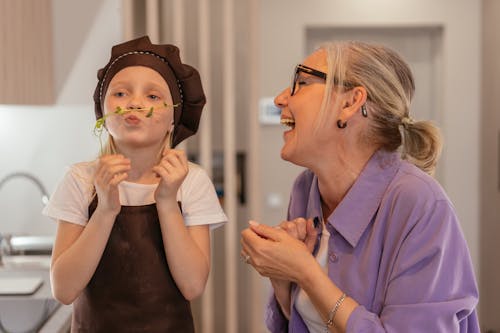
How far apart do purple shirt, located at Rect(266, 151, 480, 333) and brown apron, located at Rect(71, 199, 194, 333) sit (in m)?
0.31

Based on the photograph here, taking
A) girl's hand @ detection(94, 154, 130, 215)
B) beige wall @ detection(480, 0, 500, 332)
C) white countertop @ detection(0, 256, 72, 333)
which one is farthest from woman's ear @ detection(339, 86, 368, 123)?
beige wall @ detection(480, 0, 500, 332)

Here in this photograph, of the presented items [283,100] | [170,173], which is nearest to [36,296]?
[170,173]

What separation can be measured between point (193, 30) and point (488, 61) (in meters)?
2.13

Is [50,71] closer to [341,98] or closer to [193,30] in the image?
[193,30]

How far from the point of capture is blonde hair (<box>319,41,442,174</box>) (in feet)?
3.99

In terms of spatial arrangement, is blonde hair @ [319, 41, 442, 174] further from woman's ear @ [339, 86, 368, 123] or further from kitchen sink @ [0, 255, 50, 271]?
kitchen sink @ [0, 255, 50, 271]

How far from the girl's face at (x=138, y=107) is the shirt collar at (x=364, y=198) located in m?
0.43

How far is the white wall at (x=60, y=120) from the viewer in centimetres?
198

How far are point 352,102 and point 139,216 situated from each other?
531mm

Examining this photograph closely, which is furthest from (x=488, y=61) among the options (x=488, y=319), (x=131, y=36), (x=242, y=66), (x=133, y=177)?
(x=133, y=177)

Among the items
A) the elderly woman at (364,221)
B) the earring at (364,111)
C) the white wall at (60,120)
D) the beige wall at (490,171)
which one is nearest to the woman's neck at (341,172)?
the elderly woman at (364,221)

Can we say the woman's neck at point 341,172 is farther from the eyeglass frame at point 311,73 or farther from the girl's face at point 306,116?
the eyeglass frame at point 311,73

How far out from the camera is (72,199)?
1.25m

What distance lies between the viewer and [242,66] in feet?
8.09
